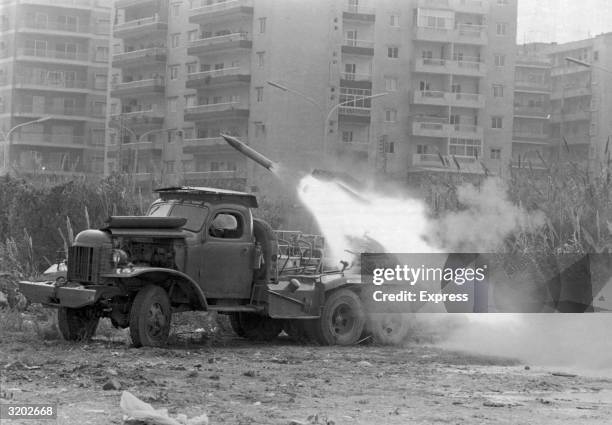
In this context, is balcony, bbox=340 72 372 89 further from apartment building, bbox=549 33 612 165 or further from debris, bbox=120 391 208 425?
debris, bbox=120 391 208 425

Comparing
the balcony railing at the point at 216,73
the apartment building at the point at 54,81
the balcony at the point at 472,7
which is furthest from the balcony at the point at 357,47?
the apartment building at the point at 54,81

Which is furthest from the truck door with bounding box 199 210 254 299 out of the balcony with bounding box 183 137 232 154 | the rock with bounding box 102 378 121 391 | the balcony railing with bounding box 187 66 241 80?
the balcony railing with bounding box 187 66 241 80

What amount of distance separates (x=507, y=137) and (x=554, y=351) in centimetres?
5447

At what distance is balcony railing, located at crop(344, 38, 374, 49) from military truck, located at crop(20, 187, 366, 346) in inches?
1772

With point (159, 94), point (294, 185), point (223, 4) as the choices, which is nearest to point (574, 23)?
point (223, 4)

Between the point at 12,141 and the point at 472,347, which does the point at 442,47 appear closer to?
the point at 12,141

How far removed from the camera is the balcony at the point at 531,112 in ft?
266

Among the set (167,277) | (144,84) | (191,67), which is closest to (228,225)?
(167,277)

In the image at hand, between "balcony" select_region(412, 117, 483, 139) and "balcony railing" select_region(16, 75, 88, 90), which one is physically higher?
"balcony railing" select_region(16, 75, 88, 90)

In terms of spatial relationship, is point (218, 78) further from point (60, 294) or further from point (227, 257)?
point (60, 294)

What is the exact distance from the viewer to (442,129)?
67.7m

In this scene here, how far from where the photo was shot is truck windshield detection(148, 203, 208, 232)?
1739 centimetres

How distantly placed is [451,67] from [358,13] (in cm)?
822

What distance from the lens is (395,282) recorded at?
1917 cm
